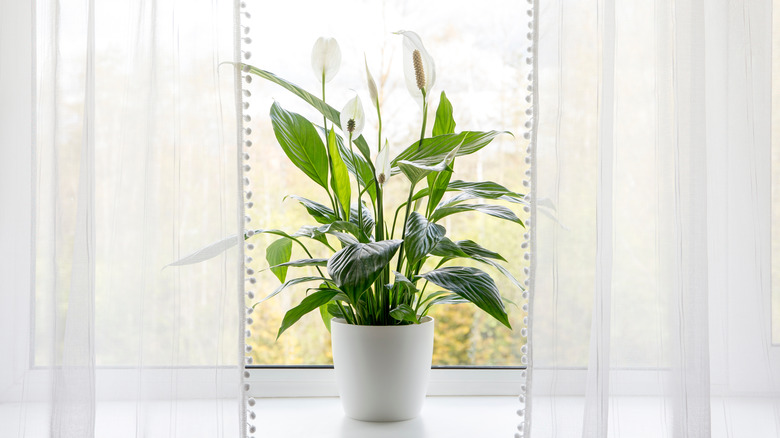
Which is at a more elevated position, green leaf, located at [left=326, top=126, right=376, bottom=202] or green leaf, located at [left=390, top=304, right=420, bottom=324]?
green leaf, located at [left=326, top=126, right=376, bottom=202]

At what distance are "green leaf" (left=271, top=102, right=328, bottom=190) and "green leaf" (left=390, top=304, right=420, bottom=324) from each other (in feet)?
0.79

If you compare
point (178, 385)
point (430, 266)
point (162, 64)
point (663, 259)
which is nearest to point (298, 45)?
point (162, 64)

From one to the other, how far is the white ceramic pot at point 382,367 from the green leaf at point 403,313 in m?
0.02

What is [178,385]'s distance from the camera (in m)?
0.91

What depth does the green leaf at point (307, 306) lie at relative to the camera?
942 millimetres

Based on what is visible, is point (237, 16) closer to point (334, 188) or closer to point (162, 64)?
point (162, 64)

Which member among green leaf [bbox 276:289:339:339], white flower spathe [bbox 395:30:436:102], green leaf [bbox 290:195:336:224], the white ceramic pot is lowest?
the white ceramic pot

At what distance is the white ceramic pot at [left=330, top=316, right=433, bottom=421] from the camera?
A: 967mm

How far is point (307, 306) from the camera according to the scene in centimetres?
95

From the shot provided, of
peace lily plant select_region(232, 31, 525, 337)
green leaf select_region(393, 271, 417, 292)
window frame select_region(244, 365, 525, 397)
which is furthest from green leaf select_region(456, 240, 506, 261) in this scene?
window frame select_region(244, 365, 525, 397)

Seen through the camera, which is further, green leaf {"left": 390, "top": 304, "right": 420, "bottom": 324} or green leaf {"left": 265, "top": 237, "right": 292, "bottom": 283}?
green leaf {"left": 265, "top": 237, "right": 292, "bottom": 283}

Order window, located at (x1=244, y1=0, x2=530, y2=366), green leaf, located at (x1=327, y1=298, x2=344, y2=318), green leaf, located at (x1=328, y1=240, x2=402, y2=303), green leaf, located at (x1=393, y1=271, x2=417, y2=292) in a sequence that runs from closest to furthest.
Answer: green leaf, located at (x1=328, y1=240, x2=402, y2=303) < green leaf, located at (x1=393, y1=271, x2=417, y2=292) < green leaf, located at (x1=327, y1=298, x2=344, y2=318) < window, located at (x1=244, y1=0, x2=530, y2=366)

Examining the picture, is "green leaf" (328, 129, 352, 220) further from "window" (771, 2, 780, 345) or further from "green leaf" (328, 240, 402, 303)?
"window" (771, 2, 780, 345)

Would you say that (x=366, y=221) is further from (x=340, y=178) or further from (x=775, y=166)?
(x=775, y=166)
